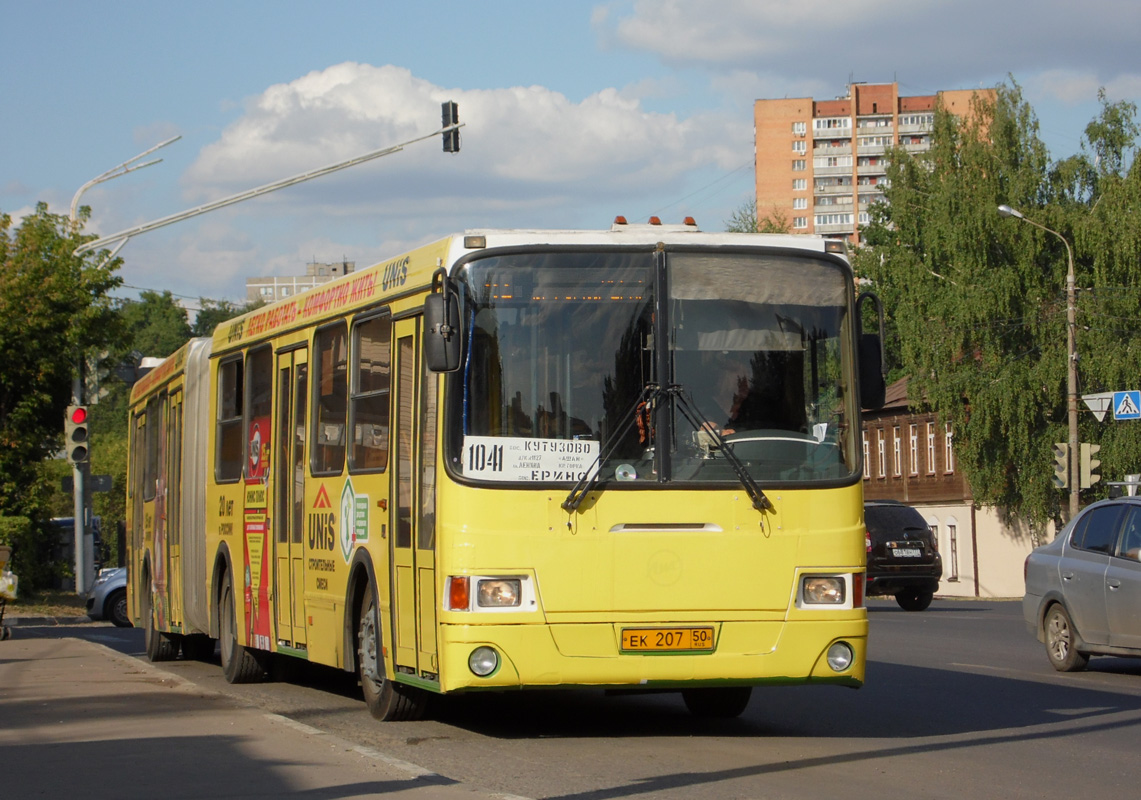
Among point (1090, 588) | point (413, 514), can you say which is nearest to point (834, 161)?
point (1090, 588)

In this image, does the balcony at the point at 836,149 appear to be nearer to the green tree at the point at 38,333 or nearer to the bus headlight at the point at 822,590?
the green tree at the point at 38,333

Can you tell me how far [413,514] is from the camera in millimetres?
10789

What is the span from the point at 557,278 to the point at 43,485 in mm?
27845

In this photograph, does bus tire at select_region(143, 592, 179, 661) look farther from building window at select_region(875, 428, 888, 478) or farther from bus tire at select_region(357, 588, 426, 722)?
building window at select_region(875, 428, 888, 478)

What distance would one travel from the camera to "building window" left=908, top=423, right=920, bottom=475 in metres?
73.0

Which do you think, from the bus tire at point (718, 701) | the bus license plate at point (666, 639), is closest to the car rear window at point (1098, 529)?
the bus tire at point (718, 701)

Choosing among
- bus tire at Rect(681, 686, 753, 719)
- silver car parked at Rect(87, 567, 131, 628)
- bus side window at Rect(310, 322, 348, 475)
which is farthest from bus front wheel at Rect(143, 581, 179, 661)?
silver car parked at Rect(87, 567, 131, 628)

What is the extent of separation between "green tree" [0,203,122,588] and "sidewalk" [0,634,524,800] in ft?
66.7

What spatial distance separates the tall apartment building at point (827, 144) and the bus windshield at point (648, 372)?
134473 mm

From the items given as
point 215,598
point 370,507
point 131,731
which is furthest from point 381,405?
point 215,598

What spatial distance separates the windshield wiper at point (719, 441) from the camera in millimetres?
10320

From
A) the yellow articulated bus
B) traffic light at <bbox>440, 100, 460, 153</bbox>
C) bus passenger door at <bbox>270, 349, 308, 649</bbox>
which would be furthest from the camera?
traffic light at <bbox>440, 100, 460, 153</bbox>

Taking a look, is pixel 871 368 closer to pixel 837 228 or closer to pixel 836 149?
pixel 836 149

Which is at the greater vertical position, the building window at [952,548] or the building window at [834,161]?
the building window at [834,161]
